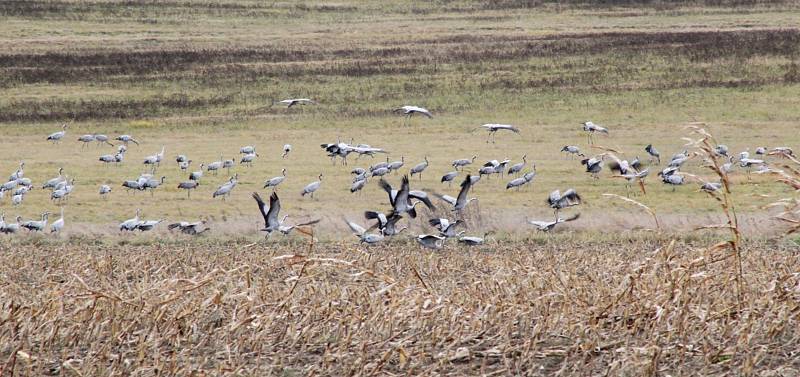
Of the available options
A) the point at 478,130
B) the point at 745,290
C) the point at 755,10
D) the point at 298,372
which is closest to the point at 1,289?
the point at 298,372

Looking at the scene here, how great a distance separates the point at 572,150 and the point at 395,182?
17.1 feet

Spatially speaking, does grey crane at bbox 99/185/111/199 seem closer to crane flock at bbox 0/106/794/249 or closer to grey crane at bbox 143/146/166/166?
crane flock at bbox 0/106/794/249

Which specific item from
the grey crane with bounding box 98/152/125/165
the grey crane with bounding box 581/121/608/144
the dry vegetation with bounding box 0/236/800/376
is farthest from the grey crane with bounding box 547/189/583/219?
the dry vegetation with bounding box 0/236/800/376

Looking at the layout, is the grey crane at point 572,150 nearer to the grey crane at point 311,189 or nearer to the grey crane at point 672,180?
the grey crane at point 672,180

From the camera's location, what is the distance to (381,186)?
1725cm

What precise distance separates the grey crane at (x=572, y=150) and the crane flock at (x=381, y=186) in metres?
0.03

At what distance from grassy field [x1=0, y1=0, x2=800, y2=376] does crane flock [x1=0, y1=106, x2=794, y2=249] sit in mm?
312

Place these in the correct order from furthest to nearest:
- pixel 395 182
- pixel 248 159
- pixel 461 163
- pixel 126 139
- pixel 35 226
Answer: pixel 126 139, pixel 248 159, pixel 461 163, pixel 395 182, pixel 35 226

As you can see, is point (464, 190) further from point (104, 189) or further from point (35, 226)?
point (104, 189)

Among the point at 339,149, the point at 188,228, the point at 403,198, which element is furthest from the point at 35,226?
the point at 339,149

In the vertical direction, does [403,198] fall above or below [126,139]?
above

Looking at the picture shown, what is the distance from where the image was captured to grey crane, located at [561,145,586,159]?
29.5m

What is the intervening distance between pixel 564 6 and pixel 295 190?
4490 centimetres

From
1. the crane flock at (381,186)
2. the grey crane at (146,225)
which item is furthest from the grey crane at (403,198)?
the grey crane at (146,225)
